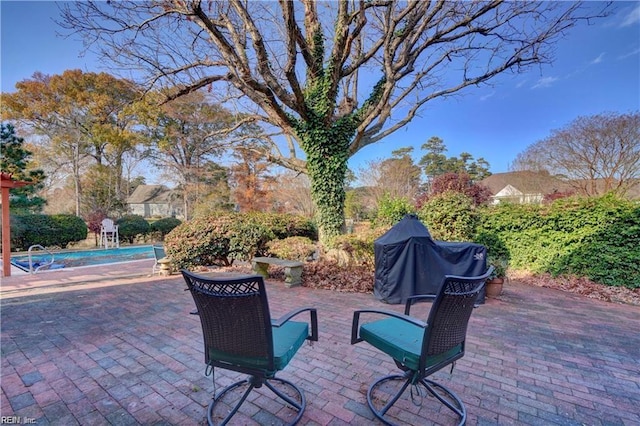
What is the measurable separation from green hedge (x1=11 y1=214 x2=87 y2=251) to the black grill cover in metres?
13.7

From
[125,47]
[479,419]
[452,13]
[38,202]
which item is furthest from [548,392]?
[38,202]

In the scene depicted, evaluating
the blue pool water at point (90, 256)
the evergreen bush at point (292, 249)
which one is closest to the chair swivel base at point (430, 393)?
the evergreen bush at point (292, 249)

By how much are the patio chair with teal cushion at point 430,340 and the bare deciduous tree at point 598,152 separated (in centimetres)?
1535

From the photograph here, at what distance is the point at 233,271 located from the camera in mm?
6699

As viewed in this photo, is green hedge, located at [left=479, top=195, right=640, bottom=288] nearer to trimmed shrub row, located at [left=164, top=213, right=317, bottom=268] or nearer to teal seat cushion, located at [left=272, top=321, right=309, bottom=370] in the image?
trimmed shrub row, located at [left=164, top=213, right=317, bottom=268]

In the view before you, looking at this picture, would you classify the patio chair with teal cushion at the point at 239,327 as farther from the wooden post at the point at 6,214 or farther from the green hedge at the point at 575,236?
the wooden post at the point at 6,214

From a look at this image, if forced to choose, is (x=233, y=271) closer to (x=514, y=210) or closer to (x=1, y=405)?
(x=1, y=405)

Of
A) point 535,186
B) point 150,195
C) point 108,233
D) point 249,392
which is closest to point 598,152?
point 535,186

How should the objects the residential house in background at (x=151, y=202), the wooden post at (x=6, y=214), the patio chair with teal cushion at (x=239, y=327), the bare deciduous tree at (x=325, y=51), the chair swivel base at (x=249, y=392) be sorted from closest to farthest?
the patio chair with teal cushion at (x=239, y=327), the chair swivel base at (x=249, y=392), the bare deciduous tree at (x=325, y=51), the wooden post at (x=6, y=214), the residential house in background at (x=151, y=202)

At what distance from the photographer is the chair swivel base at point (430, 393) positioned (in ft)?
6.17

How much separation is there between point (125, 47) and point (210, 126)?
13032 millimetres

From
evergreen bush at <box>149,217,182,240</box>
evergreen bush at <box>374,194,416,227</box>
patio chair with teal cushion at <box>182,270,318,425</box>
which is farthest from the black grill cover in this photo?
evergreen bush at <box>149,217,182,240</box>

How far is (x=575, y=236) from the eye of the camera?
5992mm

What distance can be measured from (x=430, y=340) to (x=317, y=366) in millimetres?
1314
